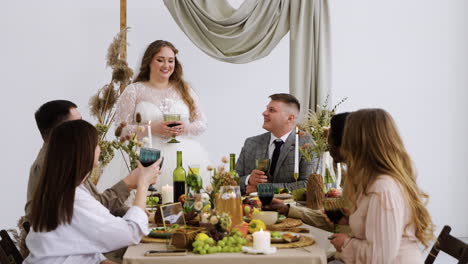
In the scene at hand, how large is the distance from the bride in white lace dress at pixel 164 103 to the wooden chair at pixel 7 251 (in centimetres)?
186

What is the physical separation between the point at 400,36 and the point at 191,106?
273 cm

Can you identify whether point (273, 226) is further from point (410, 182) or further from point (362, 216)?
point (410, 182)

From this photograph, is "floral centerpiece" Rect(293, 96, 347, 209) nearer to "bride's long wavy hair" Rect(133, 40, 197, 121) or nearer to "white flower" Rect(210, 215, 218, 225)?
"white flower" Rect(210, 215, 218, 225)

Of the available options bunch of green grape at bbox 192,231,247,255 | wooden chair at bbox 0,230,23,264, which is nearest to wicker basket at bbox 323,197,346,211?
bunch of green grape at bbox 192,231,247,255

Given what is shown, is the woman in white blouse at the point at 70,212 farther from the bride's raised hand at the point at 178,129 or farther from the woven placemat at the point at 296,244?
the bride's raised hand at the point at 178,129

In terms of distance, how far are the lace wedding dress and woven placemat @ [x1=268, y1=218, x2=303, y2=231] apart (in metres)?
1.90

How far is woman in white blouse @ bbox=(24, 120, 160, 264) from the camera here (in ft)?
6.86

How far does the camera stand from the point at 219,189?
2699 millimetres

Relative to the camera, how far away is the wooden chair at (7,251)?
238 cm

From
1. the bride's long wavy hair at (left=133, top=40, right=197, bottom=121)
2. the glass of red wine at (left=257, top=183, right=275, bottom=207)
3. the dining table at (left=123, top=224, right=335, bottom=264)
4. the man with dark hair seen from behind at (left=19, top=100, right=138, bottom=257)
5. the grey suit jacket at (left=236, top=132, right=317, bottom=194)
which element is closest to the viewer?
the dining table at (left=123, top=224, right=335, bottom=264)

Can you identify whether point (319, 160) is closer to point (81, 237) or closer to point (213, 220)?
point (213, 220)

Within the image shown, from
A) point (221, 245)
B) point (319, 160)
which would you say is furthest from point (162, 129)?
point (221, 245)

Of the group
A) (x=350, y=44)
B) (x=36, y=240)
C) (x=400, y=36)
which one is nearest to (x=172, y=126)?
(x=36, y=240)

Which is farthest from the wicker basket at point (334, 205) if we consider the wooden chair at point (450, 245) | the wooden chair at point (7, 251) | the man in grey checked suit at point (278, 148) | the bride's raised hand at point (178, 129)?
the bride's raised hand at point (178, 129)
